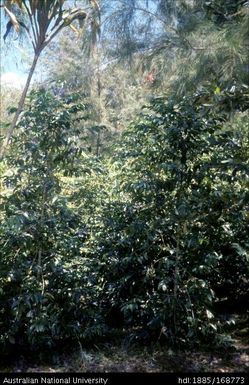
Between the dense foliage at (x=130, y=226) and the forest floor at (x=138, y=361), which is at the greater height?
the dense foliage at (x=130, y=226)

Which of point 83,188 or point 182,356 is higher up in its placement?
point 83,188

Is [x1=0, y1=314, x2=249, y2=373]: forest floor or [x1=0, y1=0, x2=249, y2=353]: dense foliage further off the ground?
[x1=0, y1=0, x2=249, y2=353]: dense foliage

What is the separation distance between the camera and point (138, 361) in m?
2.73

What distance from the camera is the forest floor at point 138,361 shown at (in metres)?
2.62

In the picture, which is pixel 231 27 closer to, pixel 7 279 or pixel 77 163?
pixel 77 163

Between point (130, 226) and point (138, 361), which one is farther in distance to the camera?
point (130, 226)

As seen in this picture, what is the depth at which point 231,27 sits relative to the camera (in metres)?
3.39

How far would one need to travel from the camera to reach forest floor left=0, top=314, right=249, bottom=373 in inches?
103

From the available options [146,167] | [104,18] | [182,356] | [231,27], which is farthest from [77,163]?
[104,18]
